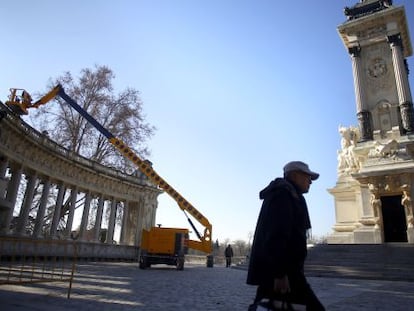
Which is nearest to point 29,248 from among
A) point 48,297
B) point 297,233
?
point 48,297

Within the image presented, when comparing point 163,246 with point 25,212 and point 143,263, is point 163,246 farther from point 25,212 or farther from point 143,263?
point 25,212

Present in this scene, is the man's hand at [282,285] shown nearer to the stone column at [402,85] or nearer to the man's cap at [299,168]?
the man's cap at [299,168]

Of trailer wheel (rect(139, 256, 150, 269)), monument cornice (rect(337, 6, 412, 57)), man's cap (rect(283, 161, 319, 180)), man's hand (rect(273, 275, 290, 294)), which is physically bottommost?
trailer wheel (rect(139, 256, 150, 269))

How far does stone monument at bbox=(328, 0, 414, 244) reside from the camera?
68.2 ft

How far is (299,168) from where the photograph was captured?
3404mm

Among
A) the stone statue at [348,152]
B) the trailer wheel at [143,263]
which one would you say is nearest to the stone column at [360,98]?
the stone statue at [348,152]

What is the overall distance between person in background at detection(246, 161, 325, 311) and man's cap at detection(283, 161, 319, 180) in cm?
33

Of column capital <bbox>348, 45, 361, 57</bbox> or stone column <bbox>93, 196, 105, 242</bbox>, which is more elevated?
column capital <bbox>348, 45, 361, 57</bbox>

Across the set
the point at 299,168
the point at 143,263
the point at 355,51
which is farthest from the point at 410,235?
the point at 299,168

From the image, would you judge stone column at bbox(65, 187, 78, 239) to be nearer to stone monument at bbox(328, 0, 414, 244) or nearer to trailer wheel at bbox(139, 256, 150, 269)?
trailer wheel at bbox(139, 256, 150, 269)

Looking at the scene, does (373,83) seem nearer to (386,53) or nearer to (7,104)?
(386,53)

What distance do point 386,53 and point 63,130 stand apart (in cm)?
2847

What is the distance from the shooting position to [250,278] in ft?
9.91

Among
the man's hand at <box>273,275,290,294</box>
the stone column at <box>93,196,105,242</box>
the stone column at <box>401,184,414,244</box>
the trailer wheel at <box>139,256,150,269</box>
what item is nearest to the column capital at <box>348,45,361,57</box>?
the stone column at <box>401,184,414,244</box>
